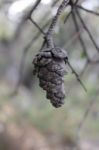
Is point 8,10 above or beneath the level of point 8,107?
beneath

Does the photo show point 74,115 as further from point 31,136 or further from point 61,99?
point 61,99

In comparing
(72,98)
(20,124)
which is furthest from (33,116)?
(72,98)

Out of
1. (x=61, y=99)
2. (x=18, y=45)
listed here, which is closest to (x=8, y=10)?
(x=61, y=99)

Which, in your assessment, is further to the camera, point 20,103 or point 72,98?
point 20,103

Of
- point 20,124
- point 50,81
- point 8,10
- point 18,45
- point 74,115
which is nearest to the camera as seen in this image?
point 50,81

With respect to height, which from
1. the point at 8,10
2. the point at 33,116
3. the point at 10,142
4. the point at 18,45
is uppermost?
the point at 18,45

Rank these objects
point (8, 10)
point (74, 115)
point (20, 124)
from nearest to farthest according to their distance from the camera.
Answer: point (8, 10)
point (74, 115)
point (20, 124)

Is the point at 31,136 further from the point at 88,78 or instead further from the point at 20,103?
the point at 88,78
